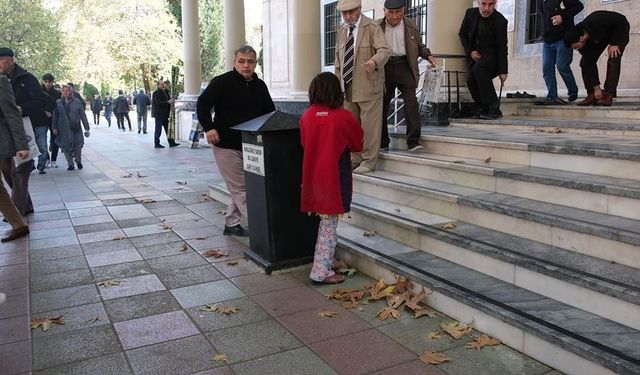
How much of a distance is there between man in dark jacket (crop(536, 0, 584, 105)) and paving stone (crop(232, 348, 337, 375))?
6450 mm

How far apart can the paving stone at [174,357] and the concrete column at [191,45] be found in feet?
49.3

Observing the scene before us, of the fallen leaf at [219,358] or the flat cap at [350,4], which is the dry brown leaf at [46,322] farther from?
the flat cap at [350,4]

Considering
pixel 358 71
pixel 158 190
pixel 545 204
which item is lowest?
pixel 158 190

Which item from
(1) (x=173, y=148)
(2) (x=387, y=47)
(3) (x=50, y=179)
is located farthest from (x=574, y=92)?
(1) (x=173, y=148)

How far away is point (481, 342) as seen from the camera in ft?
11.2

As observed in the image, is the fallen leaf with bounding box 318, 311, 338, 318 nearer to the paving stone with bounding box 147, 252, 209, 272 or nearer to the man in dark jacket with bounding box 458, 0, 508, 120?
the paving stone with bounding box 147, 252, 209, 272

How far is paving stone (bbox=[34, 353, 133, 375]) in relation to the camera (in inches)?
127

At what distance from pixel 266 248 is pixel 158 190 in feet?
15.8

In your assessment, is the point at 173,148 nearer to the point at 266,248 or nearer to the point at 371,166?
the point at 371,166

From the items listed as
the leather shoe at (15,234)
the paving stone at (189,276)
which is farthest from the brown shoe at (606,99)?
the leather shoe at (15,234)

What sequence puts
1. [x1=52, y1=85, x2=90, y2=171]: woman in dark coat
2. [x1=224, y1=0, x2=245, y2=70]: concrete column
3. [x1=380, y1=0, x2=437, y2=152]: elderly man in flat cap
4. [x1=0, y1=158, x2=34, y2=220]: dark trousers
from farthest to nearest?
[x1=224, y1=0, x2=245, y2=70]: concrete column → [x1=52, y1=85, x2=90, y2=171]: woman in dark coat → [x1=0, y1=158, x2=34, y2=220]: dark trousers → [x1=380, y1=0, x2=437, y2=152]: elderly man in flat cap

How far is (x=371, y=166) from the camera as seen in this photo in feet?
21.3

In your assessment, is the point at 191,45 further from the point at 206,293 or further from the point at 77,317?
the point at 77,317

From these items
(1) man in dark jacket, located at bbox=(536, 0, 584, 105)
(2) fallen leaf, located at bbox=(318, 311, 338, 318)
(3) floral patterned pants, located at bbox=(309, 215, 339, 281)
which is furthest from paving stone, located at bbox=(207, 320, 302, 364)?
(1) man in dark jacket, located at bbox=(536, 0, 584, 105)
